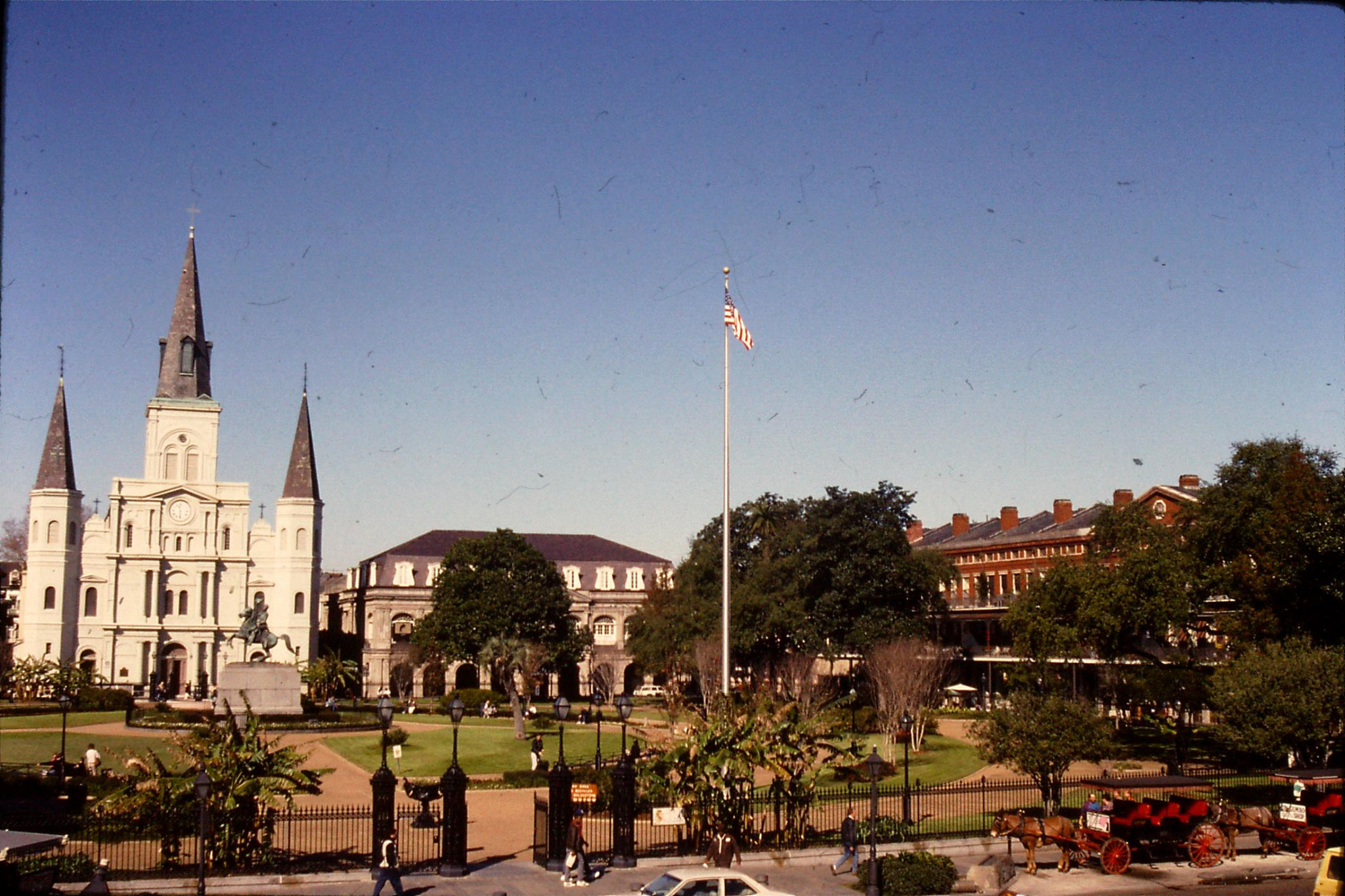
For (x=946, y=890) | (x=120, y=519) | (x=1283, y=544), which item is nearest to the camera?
(x=946, y=890)

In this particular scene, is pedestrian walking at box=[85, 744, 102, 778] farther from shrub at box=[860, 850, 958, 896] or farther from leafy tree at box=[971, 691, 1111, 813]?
leafy tree at box=[971, 691, 1111, 813]

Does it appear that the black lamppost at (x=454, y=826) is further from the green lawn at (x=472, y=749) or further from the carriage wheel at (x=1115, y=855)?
the green lawn at (x=472, y=749)

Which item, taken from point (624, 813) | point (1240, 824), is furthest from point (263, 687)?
point (1240, 824)

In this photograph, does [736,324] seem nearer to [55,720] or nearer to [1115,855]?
[1115,855]

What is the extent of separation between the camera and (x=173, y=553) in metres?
→ 92.0

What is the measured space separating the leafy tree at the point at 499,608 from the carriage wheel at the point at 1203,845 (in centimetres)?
5025

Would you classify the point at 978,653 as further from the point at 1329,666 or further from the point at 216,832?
the point at 216,832

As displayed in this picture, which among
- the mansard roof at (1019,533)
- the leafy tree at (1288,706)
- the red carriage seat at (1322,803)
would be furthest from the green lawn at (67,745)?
the mansard roof at (1019,533)

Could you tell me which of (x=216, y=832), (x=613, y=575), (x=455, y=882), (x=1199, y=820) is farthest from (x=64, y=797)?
(x=613, y=575)

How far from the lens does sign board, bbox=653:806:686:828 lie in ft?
86.5

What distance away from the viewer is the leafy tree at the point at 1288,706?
3325 centimetres

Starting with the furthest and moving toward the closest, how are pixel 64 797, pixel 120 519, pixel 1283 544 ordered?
1. pixel 120 519
2. pixel 1283 544
3. pixel 64 797

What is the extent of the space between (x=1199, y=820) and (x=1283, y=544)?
18.5 m

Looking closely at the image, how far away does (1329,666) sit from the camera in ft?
112
